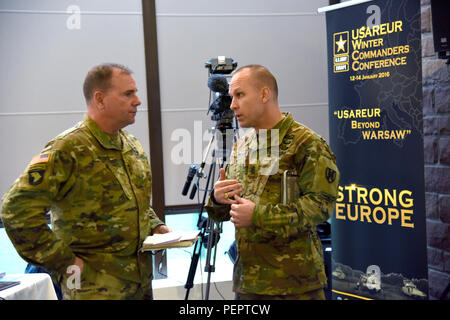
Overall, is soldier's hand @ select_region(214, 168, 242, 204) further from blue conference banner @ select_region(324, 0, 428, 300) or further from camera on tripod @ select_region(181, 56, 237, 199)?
blue conference banner @ select_region(324, 0, 428, 300)

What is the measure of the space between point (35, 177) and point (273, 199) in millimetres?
847

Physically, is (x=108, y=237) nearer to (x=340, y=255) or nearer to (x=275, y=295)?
(x=275, y=295)

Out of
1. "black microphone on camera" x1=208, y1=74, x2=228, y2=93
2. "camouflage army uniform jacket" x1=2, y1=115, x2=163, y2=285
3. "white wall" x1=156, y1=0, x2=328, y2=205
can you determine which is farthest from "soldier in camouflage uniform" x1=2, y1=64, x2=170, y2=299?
"white wall" x1=156, y1=0, x2=328, y2=205

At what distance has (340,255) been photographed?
3.11 m

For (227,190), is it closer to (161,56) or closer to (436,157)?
(436,157)

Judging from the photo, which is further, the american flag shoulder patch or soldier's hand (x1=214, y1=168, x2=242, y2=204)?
soldier's hand (x1=214, y1=168, x2=242, y2=204)

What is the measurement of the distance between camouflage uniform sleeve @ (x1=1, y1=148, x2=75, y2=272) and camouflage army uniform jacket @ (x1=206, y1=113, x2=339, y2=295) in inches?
23.2

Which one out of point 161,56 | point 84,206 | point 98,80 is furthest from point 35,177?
point 161,56

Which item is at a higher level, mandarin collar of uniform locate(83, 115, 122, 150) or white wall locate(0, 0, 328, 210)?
white wall locate(0, 0, 328, 210)

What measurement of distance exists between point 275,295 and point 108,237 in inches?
25.7

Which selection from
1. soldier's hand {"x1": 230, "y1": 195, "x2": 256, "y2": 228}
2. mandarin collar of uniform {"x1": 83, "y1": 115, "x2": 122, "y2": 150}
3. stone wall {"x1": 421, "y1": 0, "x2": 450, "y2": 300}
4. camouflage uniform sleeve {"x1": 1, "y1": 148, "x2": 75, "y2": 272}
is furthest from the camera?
stone wall {"x1": 421, "y1": 0, "x2": 450, "y2": 300}

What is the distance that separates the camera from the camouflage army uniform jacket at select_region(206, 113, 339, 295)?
1.70 m

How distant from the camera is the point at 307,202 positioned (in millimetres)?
1701

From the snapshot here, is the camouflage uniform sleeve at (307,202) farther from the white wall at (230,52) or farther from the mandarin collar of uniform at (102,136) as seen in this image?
the white wall at (230,52)
